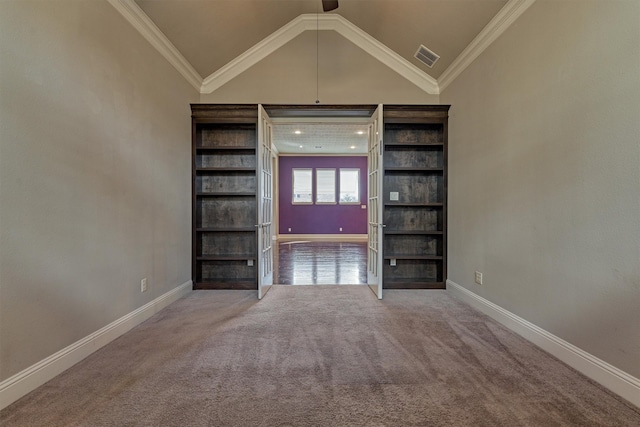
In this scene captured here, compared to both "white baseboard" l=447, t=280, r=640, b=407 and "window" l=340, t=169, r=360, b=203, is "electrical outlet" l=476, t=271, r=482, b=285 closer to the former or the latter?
"white baseboard" l=447, t=280, r=640, b=407

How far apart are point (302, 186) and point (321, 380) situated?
27.5ft

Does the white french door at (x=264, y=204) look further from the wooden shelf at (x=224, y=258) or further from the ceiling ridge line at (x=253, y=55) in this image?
the ceiling ridge line at (x=253, y=55)

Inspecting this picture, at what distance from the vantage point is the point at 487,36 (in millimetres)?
2729

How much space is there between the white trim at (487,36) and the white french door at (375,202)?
99 cm

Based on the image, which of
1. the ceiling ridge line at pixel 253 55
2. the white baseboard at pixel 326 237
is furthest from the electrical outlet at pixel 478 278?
the white baseboard at pixel 326 237

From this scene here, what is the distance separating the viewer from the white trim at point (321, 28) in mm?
3701

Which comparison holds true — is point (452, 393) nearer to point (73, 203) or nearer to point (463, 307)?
point (463, 307)

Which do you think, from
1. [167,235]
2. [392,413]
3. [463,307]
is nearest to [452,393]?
[392,413]

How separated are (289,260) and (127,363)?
398 cm

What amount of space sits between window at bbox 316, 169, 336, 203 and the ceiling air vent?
20.8ft

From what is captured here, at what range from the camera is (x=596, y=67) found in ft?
5.63

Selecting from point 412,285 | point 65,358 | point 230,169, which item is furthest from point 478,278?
point 65,358

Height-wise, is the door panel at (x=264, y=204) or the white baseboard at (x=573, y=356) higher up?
the door panel at (x=264, y=204)

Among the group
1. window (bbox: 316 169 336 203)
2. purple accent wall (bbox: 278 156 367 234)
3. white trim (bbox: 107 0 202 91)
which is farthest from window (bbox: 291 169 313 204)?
white trim (bbox: 107 0 202 91)
